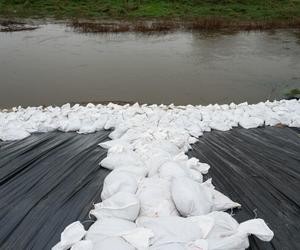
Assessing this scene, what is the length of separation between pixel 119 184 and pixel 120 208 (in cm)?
26

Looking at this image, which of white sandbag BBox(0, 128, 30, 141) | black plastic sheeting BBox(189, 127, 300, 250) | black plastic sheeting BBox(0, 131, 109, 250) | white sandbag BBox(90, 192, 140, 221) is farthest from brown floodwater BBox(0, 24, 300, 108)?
white sandbag BBox(90, 192, 140, 221)

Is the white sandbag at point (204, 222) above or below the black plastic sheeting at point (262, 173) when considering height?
above

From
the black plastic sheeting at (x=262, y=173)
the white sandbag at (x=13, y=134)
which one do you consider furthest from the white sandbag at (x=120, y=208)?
the white sandbag at (x=13, y=134)

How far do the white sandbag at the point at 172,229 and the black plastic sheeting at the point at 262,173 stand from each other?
0.31m

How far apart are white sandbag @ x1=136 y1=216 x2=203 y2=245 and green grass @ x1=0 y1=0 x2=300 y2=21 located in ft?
41.5

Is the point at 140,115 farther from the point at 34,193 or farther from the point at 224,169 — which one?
the point at 34,193

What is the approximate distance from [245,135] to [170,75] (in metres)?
3.85

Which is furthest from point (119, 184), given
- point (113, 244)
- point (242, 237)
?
point (242, 237)

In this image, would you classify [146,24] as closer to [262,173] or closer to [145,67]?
[145,67]

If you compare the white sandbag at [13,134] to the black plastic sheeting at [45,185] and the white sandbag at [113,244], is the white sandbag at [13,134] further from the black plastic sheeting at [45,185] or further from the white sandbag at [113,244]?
the white sandbag at [113,244]

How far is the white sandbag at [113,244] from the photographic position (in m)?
1.49

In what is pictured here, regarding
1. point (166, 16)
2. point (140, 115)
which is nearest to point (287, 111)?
point (140, 115)

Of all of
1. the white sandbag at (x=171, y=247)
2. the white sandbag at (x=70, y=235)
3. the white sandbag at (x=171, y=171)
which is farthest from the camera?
the white sandbag at (x=171, y=171)

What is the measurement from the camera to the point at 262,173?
94.0 inches
